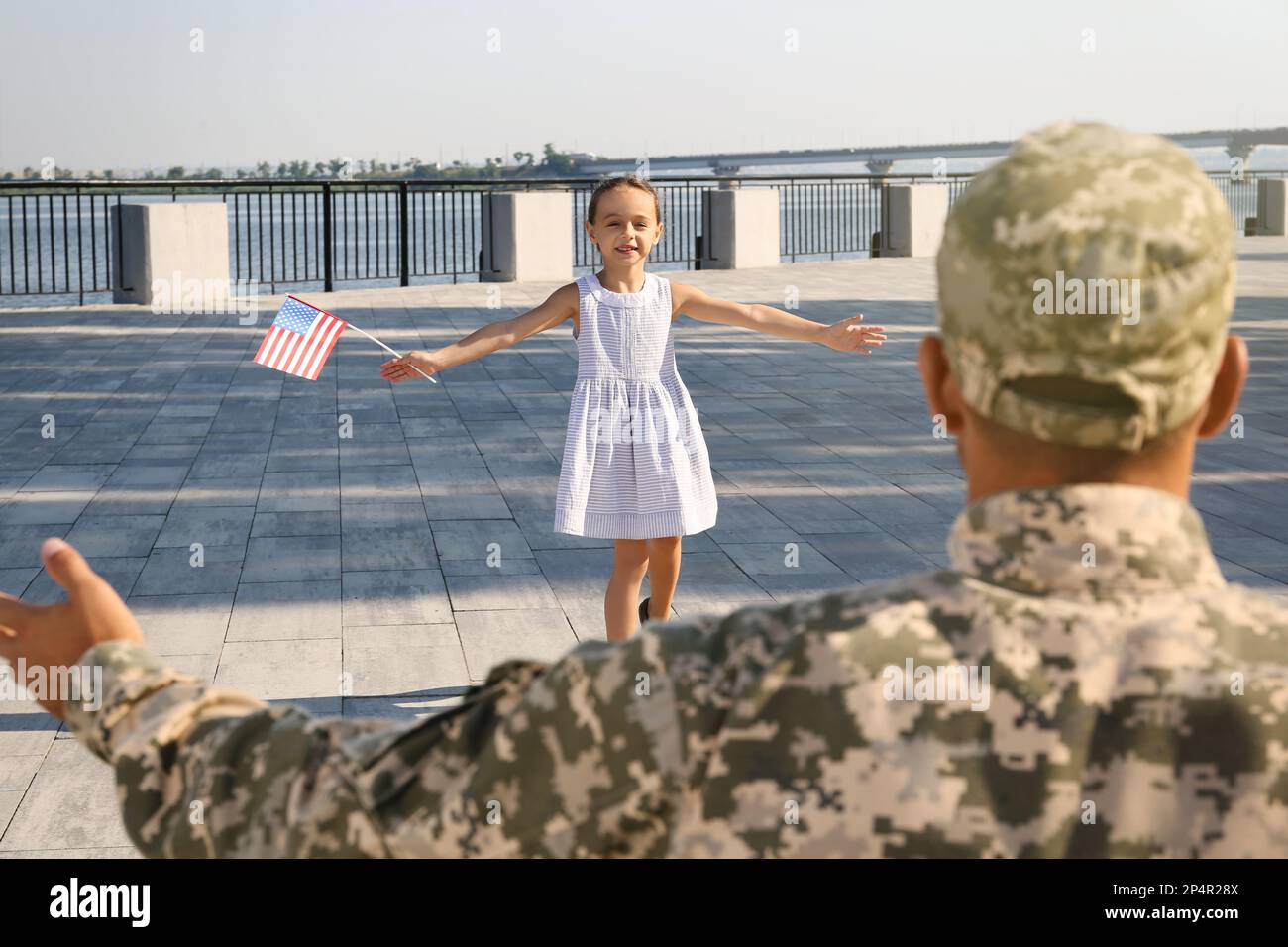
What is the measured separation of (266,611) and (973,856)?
17.1 ft

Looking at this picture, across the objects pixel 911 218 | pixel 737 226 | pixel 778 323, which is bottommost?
pixel 778 323

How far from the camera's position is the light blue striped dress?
5.00 metres

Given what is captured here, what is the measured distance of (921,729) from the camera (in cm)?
124

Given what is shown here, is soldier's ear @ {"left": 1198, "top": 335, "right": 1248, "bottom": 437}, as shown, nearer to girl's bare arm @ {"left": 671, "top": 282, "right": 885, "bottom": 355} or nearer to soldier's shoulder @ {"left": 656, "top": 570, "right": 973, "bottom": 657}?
soldier's shoulder @ {"left": 656, "top": 570, "right": 973, "bottom": 657}

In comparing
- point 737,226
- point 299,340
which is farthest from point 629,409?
point 737,226

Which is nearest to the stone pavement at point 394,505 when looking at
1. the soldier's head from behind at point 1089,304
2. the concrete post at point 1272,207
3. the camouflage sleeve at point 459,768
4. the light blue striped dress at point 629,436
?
the light blue striped dress at point 629,436

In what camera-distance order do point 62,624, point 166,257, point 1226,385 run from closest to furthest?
point 1226,385 < point 62,624 < point 166,257

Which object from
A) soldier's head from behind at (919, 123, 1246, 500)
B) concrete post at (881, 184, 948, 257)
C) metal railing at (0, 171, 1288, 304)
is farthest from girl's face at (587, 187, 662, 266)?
concrete post at (881, 184, 948, 257)

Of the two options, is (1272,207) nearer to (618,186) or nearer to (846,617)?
(618,186)

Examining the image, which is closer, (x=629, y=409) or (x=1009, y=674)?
(x=1009, y=674)

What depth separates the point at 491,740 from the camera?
1286 mm

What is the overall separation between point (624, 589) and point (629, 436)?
54 cm
